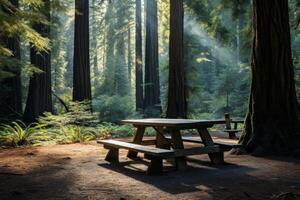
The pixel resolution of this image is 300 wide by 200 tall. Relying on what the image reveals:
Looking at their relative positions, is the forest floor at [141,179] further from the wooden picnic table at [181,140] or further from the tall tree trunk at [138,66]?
the tall tree trunk at [138,66]

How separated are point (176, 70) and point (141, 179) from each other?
7.86 metres

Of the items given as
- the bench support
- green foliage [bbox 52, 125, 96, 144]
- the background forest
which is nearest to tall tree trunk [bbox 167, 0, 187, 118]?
the background forest

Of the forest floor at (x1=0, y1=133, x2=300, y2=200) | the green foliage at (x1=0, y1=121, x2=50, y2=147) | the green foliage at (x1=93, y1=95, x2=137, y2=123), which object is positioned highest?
the green foliage at (x1=93, y1=95, x2=137, y2=123)

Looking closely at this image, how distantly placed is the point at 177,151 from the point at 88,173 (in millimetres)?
1484

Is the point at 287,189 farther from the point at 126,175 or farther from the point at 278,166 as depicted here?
the point at 126,175

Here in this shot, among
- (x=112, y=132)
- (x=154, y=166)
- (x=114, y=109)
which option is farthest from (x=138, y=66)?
(x=154, y=166)

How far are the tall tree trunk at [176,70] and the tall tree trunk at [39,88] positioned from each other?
196 inches

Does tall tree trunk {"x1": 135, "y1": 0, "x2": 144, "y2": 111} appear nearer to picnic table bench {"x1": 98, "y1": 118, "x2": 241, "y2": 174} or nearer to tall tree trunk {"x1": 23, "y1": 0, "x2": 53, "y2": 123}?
tall tree trunk {"x1": 23, "y1": 0, "x2": 53, "y2": 123}

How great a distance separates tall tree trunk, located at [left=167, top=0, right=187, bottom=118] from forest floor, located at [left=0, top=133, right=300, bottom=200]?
5.33 metres

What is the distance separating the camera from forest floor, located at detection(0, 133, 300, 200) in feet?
13.9

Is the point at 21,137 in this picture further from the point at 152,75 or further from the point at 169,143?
the point at 152,75

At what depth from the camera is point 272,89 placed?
23.5 feet

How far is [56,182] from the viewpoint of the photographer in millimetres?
5020

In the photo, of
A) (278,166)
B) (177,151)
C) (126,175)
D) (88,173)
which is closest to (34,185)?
(88,173)
